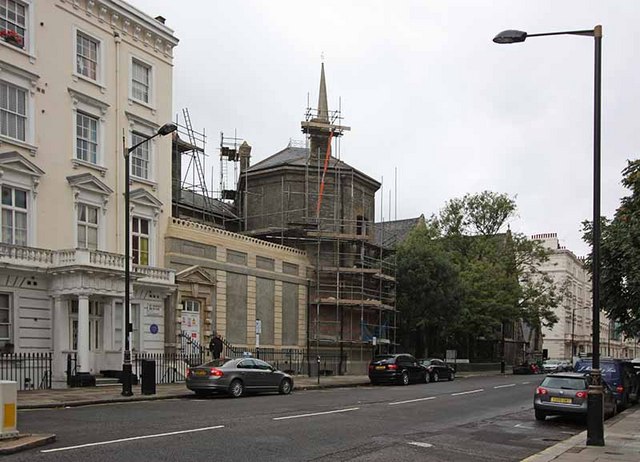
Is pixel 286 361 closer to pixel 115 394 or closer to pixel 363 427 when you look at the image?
pixel 115 394

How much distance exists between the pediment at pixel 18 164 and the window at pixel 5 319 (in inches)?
178

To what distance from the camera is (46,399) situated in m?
20.6

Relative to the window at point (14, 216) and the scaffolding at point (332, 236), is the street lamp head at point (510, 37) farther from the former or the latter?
the scaffolding at point (332, 236)

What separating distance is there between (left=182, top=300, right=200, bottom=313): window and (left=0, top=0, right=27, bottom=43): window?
13.7 m

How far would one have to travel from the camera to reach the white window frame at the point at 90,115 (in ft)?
94.6

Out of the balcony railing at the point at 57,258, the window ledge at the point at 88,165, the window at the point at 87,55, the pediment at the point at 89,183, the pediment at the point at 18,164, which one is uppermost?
the window at the point at 87,55

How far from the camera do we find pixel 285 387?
87.1 feet

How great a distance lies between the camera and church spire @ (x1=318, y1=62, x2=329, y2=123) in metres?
48.3

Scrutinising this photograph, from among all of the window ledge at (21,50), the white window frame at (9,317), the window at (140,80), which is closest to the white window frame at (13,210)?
the white window frame at (9,317)

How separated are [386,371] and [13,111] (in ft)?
67.4

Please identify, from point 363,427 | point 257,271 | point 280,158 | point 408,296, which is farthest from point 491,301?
point 363,427

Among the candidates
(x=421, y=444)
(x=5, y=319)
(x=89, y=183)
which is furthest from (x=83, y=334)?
(x=421, y=444)

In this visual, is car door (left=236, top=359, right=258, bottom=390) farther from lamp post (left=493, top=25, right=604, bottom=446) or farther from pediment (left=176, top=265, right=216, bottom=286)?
lamp post (left=493, top=25, right=604, bottom=446)

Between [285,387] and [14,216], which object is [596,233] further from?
[14,216]
